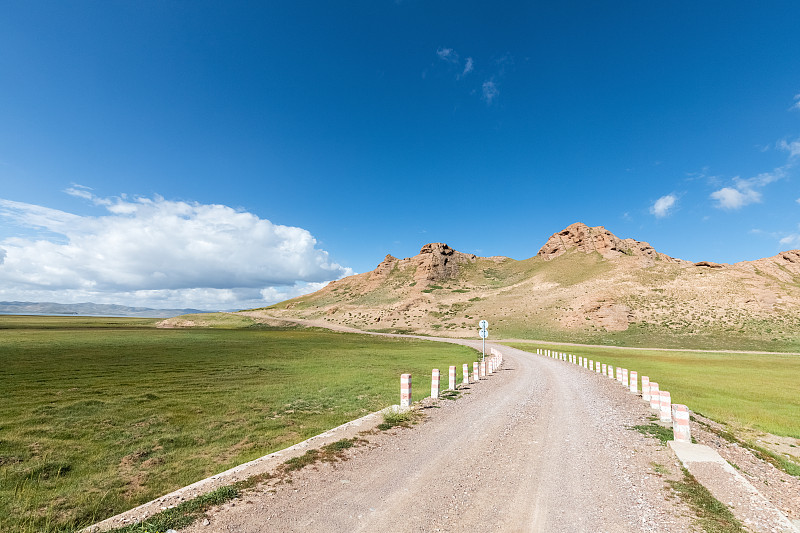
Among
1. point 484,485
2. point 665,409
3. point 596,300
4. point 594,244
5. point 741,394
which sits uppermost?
point 594,244

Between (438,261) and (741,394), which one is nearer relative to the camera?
(741,394)

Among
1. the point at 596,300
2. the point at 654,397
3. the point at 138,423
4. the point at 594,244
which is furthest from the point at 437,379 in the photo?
the point at 594,244

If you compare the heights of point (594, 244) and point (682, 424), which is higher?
point (594, 244)

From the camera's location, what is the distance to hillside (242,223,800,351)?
217ft

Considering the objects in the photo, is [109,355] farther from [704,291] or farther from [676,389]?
[704,291]

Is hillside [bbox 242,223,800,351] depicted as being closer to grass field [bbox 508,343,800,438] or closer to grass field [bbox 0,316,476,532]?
grass field [bbox 508,343,800,438]

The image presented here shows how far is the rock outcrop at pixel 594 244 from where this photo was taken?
140 metres

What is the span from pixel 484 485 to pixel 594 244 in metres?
163

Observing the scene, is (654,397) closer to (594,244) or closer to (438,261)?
(594,244)

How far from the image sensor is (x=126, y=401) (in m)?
15.5

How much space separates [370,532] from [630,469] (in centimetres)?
596

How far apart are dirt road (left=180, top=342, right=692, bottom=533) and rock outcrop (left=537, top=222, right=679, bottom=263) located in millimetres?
144813

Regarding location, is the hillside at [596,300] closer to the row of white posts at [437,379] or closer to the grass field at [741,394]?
the grass field at [741,394]

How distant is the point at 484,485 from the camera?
6.84 metres
